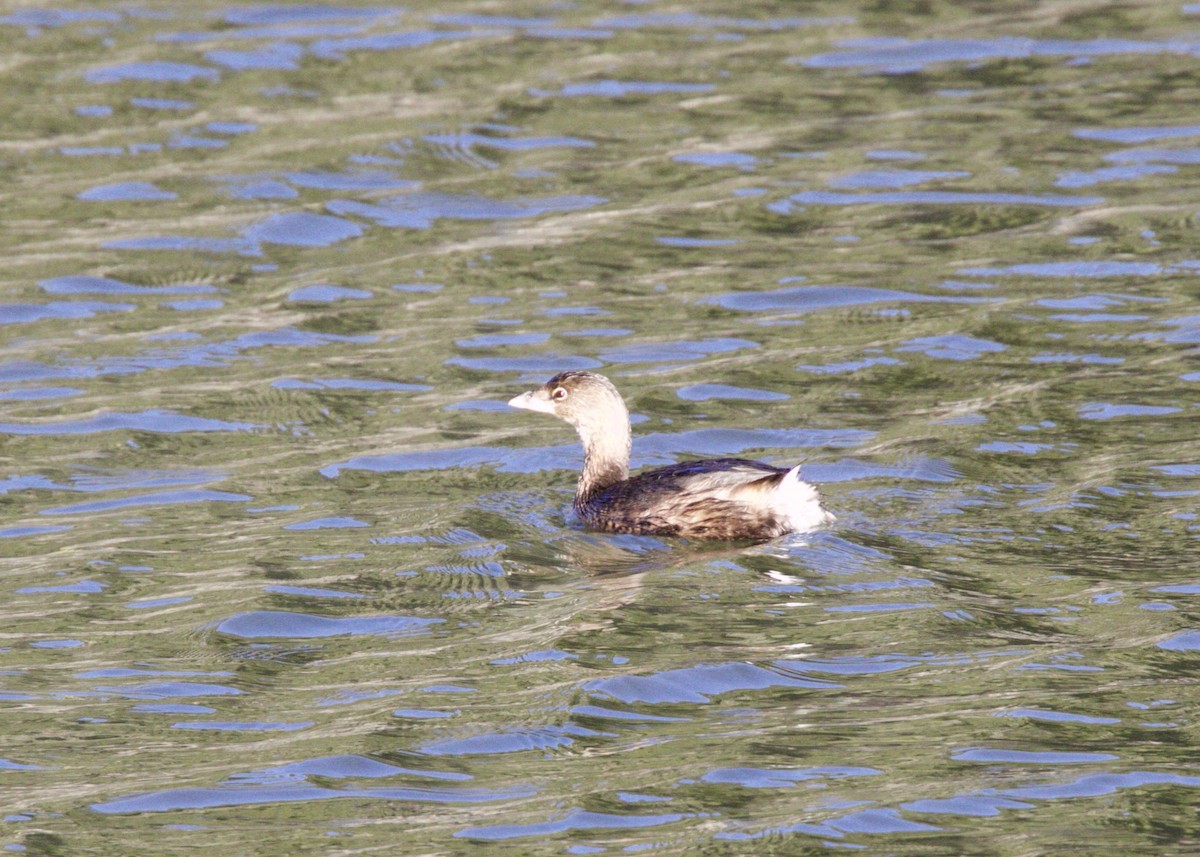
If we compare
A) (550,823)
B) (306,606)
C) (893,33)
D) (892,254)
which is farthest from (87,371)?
(893,33)

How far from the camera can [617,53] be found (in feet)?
54.7

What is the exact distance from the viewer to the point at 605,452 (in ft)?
30.7

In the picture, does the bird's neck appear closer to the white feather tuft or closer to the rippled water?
the rippled water

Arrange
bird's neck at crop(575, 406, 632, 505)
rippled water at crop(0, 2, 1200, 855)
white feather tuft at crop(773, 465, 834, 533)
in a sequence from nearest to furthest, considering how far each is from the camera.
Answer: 1. rippled water at crop(0, 2, 1200, 855)
2. white feather tuft at crop(773, 465, 834, 533)
3. bird's neck at crop(575, 406, 632, 505)

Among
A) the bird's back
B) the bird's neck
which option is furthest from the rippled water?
the bird's neck

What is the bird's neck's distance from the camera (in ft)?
30.5

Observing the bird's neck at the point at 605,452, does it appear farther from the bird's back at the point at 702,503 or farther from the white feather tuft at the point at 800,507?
the white feather tuft at the point at 800,507

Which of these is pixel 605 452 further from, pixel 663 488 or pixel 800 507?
pixel 800 507

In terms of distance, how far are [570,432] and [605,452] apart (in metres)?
1.24

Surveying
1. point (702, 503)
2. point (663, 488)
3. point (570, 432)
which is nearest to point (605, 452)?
point (663, 488)

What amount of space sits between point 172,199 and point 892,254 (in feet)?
16.6

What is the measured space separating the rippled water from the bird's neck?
0.81ft

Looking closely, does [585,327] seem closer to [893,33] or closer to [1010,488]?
[1010,488]

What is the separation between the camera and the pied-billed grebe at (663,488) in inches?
328
